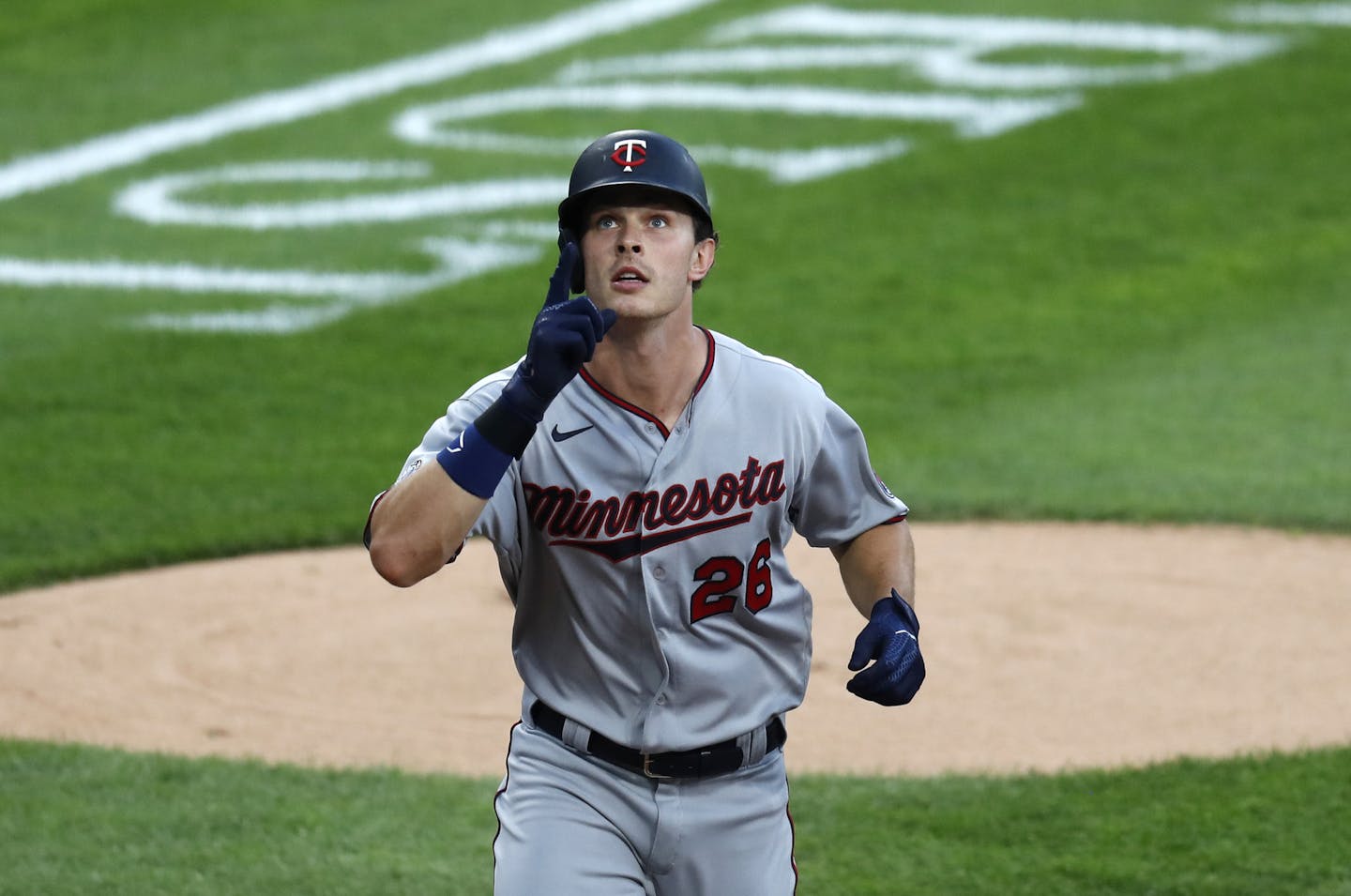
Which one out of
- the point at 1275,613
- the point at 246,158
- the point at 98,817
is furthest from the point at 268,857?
the point at 246,158

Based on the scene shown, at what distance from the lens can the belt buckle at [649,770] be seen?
4.39 meters

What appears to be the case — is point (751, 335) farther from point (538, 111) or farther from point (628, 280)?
point (628, 280)

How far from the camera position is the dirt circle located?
742 cm

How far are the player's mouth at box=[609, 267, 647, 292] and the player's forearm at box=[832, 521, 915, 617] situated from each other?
2.53ft

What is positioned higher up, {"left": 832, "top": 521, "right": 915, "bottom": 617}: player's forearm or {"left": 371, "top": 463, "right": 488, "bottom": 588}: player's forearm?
{"left": 371, "top": 463, "right": 488, "bottom": 588}: player's forearm

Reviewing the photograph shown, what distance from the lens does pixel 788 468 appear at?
453cm

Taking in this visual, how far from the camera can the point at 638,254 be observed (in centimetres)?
431

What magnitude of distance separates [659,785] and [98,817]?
2652mm

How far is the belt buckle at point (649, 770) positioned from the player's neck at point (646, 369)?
653 millimetres

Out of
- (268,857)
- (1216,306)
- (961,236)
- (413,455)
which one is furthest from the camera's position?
(961,236)

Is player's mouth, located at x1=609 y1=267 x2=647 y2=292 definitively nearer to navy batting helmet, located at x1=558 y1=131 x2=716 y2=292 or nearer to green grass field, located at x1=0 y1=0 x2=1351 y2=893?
navy batting helmet, located at x1=558 y1=131 x2=716 y2=292

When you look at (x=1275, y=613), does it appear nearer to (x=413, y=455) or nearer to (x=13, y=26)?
(x=413, y=455)

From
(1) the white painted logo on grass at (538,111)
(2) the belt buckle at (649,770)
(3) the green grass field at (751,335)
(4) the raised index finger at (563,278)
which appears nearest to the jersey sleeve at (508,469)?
(4) the raised index finger at (563,278)

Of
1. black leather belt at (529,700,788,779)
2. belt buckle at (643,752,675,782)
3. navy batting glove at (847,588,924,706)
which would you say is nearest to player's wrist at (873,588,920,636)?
navy batting glove at (847,588,924,706)
